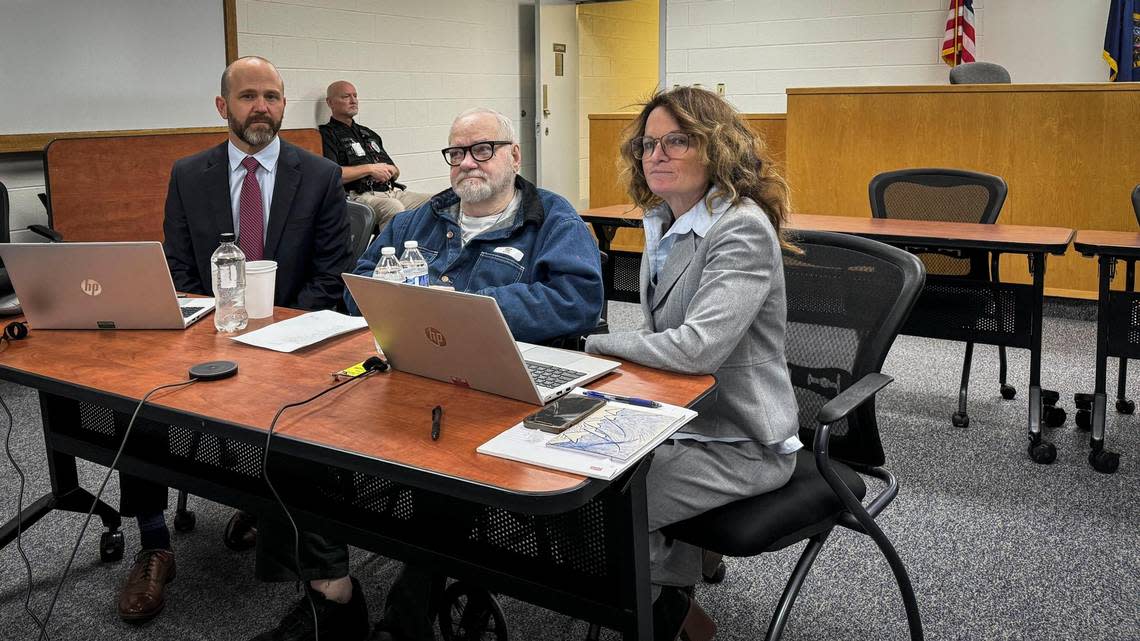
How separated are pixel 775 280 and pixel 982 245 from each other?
167 cm

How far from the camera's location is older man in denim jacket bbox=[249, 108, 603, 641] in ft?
6.02

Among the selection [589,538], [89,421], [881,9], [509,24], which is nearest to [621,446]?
[589,538]

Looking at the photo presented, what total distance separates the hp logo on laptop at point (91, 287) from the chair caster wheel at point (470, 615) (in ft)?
2.95

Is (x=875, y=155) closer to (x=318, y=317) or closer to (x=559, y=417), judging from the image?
(x=318, y=317)

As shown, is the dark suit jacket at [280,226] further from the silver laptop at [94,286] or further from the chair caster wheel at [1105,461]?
the chair caster wheel at [1105,461]

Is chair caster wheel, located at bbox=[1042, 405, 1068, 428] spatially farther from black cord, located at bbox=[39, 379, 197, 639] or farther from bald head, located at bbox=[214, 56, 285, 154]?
black cord, located at bbox=[39, 379, 197, 639]

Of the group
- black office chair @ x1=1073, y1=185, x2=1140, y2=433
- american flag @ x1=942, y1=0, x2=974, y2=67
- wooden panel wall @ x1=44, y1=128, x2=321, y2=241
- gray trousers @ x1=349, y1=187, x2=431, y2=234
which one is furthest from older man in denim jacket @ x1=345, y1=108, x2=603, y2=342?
american flag @ x1=942, y1=0, x2=974, y2=67

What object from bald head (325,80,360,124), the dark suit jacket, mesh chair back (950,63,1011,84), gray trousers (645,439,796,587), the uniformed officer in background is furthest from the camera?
bald head (325,80,360,124)

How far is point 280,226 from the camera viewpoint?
8.38 feet

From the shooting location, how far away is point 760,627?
2.06 metres

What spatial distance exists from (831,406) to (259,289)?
1.19 m

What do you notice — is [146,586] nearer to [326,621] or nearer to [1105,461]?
[326,621]

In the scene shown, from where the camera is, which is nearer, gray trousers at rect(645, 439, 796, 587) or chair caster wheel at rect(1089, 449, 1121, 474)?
gray trousers at rect(645, 439, 796, 587)

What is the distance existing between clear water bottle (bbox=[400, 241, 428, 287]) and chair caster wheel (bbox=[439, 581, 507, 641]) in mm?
592
